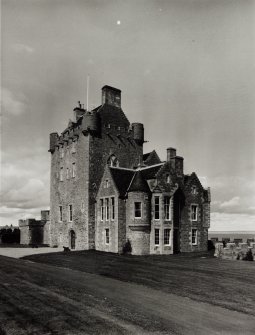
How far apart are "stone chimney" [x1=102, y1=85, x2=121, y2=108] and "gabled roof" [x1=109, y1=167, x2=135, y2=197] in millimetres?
10348

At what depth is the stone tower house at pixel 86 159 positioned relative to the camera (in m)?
41.2

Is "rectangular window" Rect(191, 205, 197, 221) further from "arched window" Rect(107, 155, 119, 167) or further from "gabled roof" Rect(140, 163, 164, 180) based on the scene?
"arched window" Rect(107, 155, 119, 167)

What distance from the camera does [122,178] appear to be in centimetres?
3909

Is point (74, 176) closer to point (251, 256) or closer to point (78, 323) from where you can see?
point (251, 256)

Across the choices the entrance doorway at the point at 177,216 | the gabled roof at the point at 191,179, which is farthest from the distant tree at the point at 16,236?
the gabled roof at the point at 191,179

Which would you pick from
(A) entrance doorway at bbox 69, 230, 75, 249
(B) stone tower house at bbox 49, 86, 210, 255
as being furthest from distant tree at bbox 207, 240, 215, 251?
A: (A) entrance doorway at bbox 69, 230, 75, 249

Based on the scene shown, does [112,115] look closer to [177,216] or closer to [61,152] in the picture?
[61,152]

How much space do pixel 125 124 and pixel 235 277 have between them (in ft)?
94.7

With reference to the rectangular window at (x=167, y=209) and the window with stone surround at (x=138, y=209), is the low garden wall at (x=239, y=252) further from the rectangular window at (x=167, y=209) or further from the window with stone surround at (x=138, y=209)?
the window with stone surround at (x=138, y=209)

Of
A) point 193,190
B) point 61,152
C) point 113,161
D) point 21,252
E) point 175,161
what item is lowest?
point 21,252

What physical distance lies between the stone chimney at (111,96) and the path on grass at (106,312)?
31.7 meters

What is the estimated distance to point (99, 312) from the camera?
452 inches

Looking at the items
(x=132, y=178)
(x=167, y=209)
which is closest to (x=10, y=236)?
(x=132, y=178)

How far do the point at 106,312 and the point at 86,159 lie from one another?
30.6 meters
